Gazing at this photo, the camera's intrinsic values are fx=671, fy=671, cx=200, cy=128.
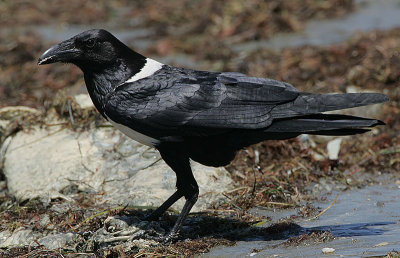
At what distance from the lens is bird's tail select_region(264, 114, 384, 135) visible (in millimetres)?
5375

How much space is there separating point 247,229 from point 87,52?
2.07 meters

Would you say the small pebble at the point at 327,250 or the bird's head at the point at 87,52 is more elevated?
the bird's head at the point at 87,52

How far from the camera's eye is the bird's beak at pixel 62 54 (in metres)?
5.87

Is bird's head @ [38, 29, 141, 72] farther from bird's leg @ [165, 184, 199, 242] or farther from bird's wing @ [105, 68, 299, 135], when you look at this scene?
bird's leg @ [165, 184, 199, 242]

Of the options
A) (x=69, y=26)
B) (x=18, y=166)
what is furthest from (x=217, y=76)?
(x=69, y=26)

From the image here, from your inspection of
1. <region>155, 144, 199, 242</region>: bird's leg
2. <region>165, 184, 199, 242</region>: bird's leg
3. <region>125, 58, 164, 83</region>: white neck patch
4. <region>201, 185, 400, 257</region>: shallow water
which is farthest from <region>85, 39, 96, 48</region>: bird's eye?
<region>201, 185, 400, 257</region>: shallow water

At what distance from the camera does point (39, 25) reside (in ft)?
46.1

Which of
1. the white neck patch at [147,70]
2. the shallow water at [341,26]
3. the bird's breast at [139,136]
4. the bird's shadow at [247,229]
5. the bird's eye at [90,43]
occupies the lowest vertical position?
the bird's shadow at [247,229]

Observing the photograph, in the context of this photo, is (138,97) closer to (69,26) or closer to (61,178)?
(61,178)

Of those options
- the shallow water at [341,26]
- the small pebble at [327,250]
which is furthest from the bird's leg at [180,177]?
the shallow water at [341,26]

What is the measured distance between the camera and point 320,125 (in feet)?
17.8

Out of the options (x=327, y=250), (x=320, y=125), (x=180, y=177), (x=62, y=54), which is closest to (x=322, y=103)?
(x=320, y=125)

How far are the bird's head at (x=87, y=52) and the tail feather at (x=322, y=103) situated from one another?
5.08ft

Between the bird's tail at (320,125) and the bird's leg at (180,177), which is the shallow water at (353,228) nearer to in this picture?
the bird's leg at (180,177)
